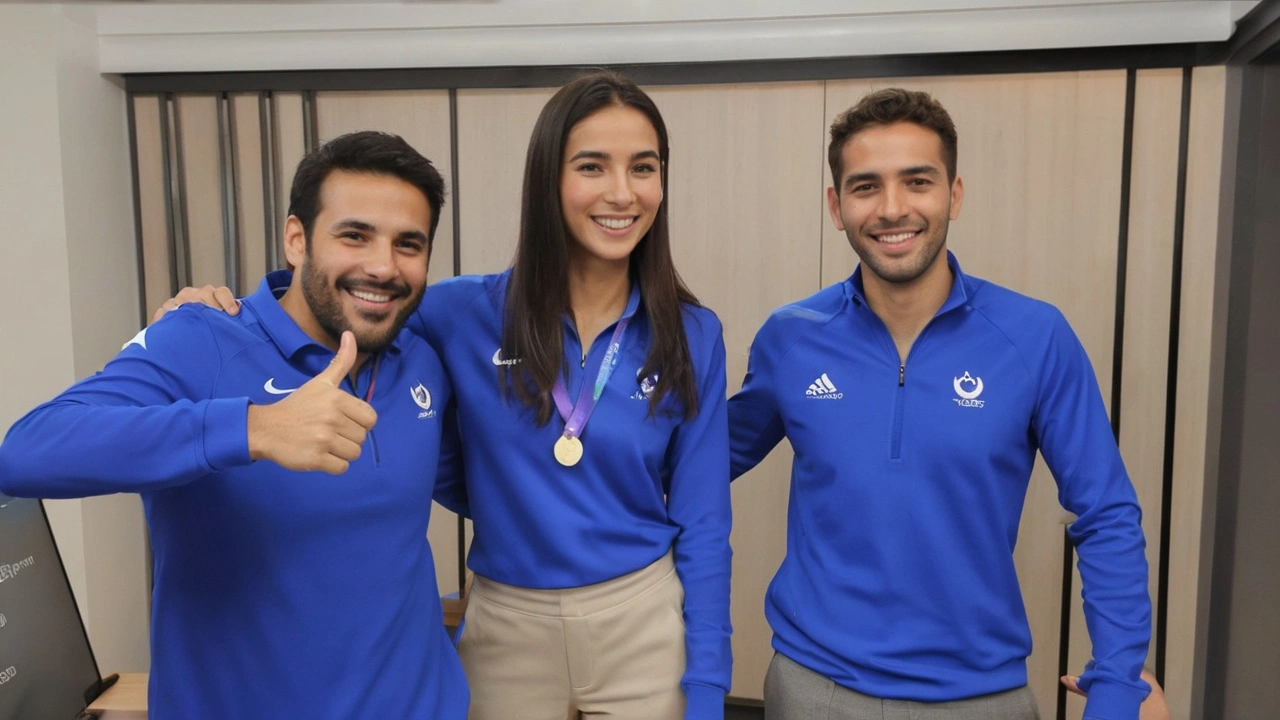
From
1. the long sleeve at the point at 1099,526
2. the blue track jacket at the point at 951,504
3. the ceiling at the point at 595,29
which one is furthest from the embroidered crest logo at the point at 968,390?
the ceiling at the point at 595,29

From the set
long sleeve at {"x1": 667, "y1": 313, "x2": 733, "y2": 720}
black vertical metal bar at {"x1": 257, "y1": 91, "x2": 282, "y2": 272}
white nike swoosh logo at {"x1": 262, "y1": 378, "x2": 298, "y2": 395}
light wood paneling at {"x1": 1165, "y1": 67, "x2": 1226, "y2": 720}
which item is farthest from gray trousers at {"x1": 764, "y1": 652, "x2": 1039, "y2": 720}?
black vertical metal bar at {"x1": 257, "y1": 91, "x2": 282, "y2": 272}

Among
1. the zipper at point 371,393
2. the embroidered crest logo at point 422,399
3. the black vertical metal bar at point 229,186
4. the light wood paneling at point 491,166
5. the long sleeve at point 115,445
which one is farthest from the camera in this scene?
the black vertical metal bar at point 229,186

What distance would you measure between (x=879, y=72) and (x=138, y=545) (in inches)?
126

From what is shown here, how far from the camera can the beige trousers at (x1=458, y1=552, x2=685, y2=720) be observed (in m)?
1.63

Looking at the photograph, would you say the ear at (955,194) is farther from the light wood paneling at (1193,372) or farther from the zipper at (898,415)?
the light wood paneling at (1193,372)

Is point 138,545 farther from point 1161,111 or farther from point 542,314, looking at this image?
point 1161,111

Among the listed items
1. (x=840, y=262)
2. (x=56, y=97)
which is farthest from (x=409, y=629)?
(x=56, y=97)

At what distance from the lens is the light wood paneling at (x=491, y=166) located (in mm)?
3229

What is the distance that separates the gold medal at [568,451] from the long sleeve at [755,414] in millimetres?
461

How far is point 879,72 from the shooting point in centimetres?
297

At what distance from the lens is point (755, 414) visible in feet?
6.53

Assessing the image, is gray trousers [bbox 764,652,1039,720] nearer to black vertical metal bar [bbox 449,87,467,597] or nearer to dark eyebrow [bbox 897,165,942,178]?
dark eyebrow [bbox 897,165,942,178]

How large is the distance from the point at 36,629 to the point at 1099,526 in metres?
2.09

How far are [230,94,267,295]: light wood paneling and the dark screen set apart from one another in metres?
1.61
